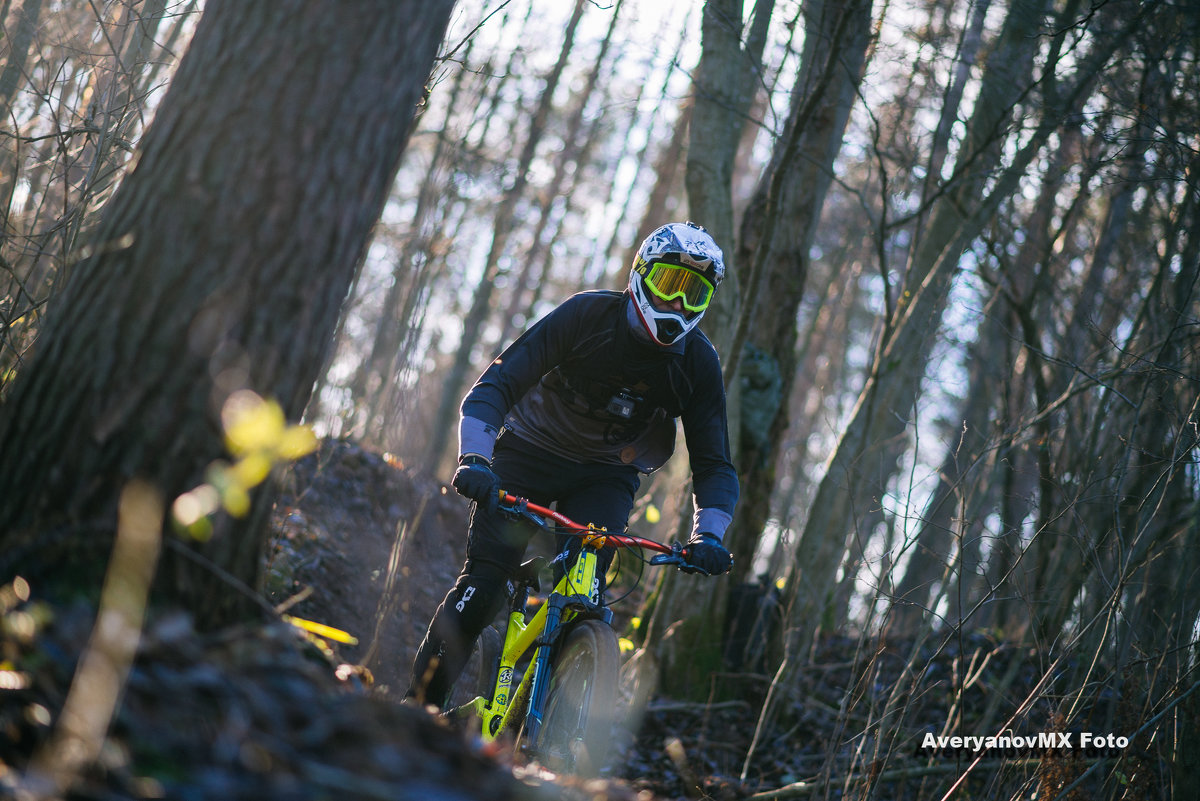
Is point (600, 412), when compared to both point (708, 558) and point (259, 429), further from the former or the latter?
point (259, 429)

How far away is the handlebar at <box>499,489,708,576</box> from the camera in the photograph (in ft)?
11.7

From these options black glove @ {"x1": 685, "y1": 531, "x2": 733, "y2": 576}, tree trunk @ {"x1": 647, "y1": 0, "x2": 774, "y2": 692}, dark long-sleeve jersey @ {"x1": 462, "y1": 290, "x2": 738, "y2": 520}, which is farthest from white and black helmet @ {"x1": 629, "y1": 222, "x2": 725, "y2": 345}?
tree trunk @ {"x1": 647, "y1": 0, "x2": 774, "y2": 692}

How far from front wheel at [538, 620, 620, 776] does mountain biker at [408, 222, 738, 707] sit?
0.63 m

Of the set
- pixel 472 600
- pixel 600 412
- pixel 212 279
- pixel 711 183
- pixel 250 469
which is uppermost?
pixel 711 183

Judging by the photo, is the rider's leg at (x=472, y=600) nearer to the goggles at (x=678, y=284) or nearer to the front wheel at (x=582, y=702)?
the front wheel at (x=582, y=702)

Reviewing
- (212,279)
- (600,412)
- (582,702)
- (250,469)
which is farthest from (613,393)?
(250,469)

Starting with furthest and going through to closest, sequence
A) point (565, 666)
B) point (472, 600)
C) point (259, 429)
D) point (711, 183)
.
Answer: point (711, 183), point (472, 600), point (565, 666), point (259, 429)

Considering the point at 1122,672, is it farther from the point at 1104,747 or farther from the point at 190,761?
the point at 190,761

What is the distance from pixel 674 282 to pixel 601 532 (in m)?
1.37

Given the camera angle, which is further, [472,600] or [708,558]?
[472,600]

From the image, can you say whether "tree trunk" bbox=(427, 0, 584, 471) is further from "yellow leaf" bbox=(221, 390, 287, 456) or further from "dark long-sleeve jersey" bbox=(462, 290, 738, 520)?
"yellow leaf" bbox=(221, 390, 287, 456)

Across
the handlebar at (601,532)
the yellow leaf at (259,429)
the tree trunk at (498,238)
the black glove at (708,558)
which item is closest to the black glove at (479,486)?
the handlebar at (601,532)

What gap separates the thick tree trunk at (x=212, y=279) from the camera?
90.3 inches

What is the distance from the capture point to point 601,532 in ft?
11.9
